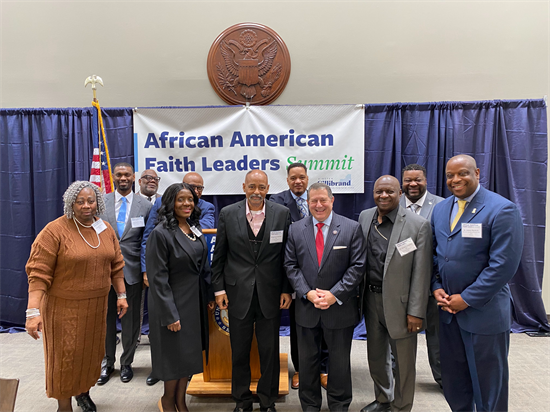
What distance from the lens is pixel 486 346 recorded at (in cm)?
202

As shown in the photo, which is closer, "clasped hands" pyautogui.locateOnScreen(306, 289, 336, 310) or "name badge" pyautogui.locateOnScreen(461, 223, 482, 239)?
"name badge" pyautogui.locateOnScreen(461, 223, 482, 239)

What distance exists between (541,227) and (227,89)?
4.05 meters

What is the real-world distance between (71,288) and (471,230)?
2.51 m

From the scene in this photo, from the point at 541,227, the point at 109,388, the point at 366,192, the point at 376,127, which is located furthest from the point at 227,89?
the point at 541,227

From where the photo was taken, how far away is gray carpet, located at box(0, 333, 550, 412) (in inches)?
103

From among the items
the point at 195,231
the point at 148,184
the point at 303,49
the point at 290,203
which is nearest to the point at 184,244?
the point at 195,231

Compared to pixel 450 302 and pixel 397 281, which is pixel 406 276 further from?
pixel 450 302

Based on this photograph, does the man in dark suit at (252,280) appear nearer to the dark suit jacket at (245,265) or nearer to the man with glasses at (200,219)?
the dark suit jacket at (245,265)

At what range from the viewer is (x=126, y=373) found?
9.84 feet

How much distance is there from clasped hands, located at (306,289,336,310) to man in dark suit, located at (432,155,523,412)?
0.69 metres

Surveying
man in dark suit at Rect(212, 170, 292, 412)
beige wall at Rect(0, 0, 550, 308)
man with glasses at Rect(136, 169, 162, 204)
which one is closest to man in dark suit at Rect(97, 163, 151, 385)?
man with glasses at Rect(136, 169, 162, 204)

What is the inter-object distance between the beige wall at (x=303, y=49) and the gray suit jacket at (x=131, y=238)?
1.70 meters

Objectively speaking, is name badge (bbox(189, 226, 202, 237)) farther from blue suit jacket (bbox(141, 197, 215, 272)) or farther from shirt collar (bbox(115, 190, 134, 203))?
shirt collar (bbox(115, 190, 134, 203))

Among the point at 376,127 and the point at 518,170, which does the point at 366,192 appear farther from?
the point at 518,170
